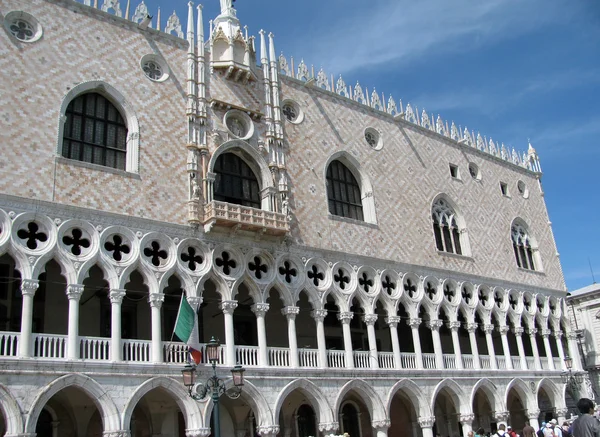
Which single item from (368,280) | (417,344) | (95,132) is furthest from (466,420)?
(95,132)

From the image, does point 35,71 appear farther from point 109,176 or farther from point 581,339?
point 581,339

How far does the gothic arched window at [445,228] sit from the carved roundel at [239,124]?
777 cm

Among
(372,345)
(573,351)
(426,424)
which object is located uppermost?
(573,351)

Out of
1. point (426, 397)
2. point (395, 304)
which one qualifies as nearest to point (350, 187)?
point (395, 304)

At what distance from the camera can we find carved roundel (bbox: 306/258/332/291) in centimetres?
1795

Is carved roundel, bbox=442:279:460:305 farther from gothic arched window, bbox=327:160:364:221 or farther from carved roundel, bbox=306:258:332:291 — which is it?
carved roundel, bbox=306:258:332:291

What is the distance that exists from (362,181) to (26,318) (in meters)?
11.2

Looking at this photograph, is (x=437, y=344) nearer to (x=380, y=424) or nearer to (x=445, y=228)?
(x=380, y=424)

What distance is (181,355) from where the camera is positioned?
15.0 meters

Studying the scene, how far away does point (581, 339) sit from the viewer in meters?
29.7

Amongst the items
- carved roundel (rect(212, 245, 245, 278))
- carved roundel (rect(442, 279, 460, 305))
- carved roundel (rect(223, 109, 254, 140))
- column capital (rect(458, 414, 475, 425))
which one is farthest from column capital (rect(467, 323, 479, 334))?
carved roundel (rect(223, 109, 254, 140))

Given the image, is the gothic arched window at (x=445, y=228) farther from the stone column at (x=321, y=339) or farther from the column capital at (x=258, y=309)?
the column capital at (x=258, y=309)

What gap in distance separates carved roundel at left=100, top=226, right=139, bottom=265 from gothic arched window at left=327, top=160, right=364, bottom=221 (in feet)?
21.9

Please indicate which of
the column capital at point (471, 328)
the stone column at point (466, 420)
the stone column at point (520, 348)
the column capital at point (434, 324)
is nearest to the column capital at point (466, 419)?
the stone column at point (466, 420)
